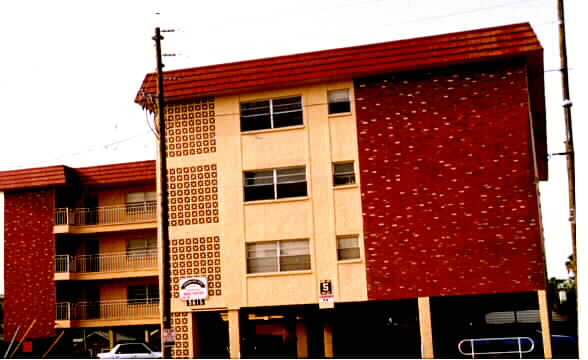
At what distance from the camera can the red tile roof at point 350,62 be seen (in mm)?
25562

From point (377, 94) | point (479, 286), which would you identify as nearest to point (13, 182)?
point (377, 94)

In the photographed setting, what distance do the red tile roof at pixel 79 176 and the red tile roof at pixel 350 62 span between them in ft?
34.0

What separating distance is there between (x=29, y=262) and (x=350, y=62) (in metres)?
21.4

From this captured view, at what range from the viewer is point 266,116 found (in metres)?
28.1

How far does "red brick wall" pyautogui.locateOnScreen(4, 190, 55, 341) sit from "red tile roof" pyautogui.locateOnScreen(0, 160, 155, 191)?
0.78m

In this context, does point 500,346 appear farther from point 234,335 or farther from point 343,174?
point 234,335

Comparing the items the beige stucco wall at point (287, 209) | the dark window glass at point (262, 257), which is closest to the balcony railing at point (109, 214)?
the beige stucco wall at point (287, 209)

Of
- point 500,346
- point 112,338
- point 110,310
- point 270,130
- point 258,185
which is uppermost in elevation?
point 270,130

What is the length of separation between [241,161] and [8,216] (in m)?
17.7

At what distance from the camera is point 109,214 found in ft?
130

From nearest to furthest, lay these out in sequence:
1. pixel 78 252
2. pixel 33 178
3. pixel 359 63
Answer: pixel 359 63, pixel 33 178, pixel 78 252

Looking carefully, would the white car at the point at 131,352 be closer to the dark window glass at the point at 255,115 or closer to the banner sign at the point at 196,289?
the banner sign at the point at 196,289

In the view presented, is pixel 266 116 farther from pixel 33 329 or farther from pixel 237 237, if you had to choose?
pixel 33 329

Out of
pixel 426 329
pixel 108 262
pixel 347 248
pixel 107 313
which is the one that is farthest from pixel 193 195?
pixel 107 313
